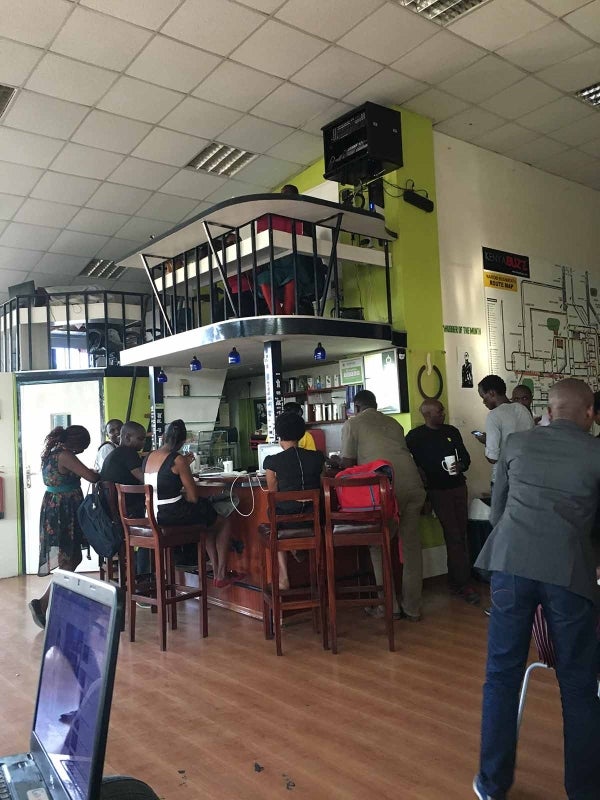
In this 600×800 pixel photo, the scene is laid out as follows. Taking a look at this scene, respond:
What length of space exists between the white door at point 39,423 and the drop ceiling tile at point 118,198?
2207 mm

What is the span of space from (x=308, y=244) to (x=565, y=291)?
3685mm

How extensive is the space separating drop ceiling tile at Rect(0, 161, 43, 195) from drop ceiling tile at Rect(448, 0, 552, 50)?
182 inches

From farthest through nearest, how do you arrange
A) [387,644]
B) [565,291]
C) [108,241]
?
[108,241]
[565,291]
[387,644]

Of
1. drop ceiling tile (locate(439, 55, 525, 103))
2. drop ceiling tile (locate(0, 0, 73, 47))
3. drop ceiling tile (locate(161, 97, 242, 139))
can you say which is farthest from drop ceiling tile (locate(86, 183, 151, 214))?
drop ceiling tile (locate(439, 55, 525, 103))

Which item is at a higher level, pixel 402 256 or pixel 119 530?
pixel 402 256

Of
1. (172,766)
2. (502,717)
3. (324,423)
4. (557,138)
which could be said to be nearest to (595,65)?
(557,138)

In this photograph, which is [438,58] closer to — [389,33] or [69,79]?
[389,33]

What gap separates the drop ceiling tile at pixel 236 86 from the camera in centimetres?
558

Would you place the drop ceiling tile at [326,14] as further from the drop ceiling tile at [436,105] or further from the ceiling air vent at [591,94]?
the ceiling air vent at [591,94]

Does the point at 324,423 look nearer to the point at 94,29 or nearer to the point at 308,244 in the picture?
the point at 308,244

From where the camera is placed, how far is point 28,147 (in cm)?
666

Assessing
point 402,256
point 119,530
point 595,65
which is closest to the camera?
point 119,530

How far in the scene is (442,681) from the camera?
3.61 metres

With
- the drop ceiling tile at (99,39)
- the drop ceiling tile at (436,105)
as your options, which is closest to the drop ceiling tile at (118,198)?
the drop ceiling tile at (99,39)
